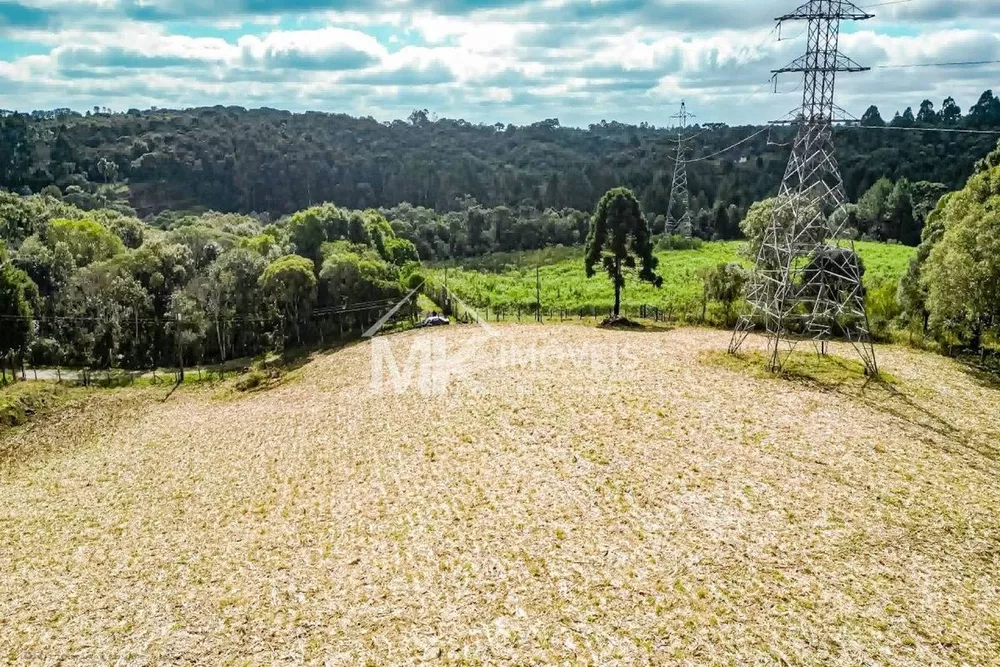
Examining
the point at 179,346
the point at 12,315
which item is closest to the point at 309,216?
the point at 179,346

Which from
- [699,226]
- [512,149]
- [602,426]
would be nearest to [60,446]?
[602,426]

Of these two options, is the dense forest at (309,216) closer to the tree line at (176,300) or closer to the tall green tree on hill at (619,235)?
the tree line at (176,300)

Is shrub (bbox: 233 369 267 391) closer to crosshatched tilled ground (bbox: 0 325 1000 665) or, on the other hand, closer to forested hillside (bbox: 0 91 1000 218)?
crosshatched tilled ground (bbox: 0 325 1000 665)

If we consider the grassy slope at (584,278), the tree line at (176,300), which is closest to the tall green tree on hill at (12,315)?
the tree line at (176,300)

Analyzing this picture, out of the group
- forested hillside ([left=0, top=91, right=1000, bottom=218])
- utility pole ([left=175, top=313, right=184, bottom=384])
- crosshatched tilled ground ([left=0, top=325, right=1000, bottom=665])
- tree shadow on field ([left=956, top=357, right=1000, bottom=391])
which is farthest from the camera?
forested hillside ([left=0, top=91, right=1000, bottom=218])

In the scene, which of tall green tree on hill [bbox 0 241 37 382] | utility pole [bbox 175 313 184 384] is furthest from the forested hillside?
utility pole [bbox 175 313 184 384]

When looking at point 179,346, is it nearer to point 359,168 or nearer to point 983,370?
point 983,370

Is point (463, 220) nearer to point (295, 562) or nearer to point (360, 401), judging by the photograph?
point (360, 401)

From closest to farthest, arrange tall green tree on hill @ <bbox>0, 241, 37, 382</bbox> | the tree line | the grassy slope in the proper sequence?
tall green tree on hill @ <bbox>0, 241, 37, 382</bbox> → the tree line → the grassy slope
